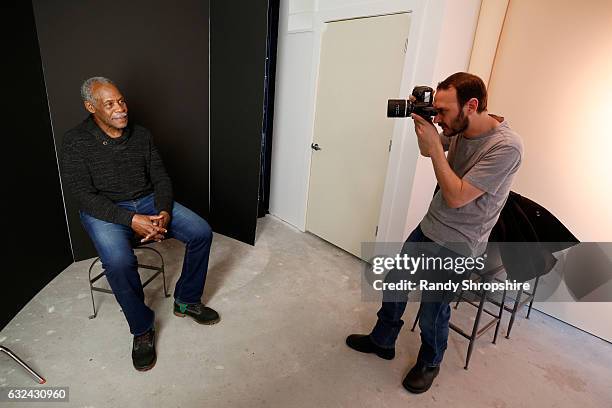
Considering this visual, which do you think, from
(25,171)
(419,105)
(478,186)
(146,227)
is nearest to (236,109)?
(146,227)

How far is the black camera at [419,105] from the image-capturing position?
1.35 meters

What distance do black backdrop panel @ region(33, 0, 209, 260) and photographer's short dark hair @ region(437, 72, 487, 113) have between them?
2040 millimetres

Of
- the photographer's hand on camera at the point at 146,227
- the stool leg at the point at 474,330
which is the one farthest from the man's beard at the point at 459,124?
the photographer's hand on camera at the point at 146,227

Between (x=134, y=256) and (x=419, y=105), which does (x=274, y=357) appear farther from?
(x=419, y=105)

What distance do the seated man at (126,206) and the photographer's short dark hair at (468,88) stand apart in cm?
140

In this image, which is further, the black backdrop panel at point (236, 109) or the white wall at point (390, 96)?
the black backdrop panel at point (236, 109)

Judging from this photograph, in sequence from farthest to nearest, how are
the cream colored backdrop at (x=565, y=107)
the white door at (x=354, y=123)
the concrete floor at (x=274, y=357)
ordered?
the white door at (x=354, y=123) < the cream colored backdrop at (x=565, y=107) < the concrete floor at (x=274, y=357)

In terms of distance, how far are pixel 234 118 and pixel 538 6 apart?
208cm

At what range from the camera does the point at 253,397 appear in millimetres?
1532

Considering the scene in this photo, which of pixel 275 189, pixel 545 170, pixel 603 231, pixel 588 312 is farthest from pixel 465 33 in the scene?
pixel 275 189

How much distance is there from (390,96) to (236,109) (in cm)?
114

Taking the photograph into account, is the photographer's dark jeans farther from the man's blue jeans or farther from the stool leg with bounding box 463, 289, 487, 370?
the man's blue jeans

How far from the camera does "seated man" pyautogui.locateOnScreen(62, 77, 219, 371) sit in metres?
1.66

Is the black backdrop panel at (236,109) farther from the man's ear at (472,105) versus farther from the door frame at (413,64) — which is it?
the man's ear at (472,105)
